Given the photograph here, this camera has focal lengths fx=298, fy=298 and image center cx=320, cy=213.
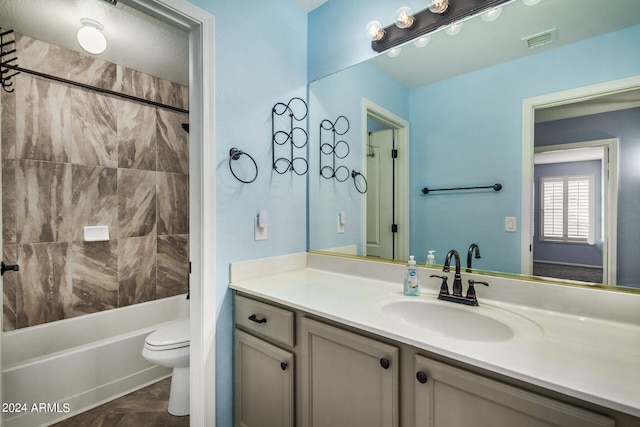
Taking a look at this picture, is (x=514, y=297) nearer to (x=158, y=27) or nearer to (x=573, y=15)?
(x=573, y=15)

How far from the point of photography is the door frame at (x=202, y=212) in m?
1.39

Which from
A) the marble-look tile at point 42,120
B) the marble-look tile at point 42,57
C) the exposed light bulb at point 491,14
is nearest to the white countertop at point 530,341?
the exposed light bulb at point 491,14

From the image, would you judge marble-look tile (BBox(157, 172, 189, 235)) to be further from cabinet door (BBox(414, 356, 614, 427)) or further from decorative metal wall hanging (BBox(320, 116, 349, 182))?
cabinet door (BBox(414, 356, 614, 427))

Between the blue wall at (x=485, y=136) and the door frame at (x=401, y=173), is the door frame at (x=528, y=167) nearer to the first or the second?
the blue wall at (x=485, y=136)

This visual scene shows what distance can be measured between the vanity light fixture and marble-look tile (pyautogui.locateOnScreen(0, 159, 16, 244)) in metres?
2.39

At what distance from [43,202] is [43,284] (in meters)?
0.57

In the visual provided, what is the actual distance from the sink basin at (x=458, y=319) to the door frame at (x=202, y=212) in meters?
0.83

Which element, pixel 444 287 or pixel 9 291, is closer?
pixel 444 287

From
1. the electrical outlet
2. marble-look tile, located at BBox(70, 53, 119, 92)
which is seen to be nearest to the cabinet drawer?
the electrical outlet

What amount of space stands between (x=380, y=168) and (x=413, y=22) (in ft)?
2.34

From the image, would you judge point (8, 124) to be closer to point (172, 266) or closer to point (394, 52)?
point (172, 266)

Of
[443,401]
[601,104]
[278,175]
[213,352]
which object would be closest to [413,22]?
[601,104]

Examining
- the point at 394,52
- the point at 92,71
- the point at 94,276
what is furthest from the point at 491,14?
the point at 94,276

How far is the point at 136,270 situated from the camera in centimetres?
251
